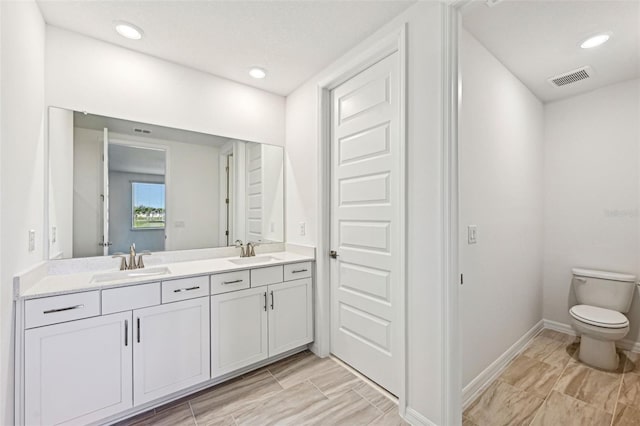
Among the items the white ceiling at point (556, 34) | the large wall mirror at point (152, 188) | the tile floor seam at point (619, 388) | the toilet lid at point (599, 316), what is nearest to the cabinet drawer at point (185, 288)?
the large wall mirror at point (152, 188)

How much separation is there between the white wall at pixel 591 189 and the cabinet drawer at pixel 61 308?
410 centimetres

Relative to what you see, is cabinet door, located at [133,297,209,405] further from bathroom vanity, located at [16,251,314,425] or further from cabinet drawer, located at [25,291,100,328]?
cabinet drawer, located at [25,291,100,328]

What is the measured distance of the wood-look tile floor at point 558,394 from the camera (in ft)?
5.65

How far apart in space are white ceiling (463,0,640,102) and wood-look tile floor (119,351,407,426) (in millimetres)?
2500

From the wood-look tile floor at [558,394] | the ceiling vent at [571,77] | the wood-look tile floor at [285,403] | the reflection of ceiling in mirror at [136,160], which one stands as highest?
the ceiling vent at [571,77]

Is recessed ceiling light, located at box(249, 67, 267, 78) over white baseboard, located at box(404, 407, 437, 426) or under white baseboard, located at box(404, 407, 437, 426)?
over

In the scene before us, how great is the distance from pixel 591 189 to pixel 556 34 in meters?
1.73

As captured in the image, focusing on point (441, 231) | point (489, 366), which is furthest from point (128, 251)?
point (489, 366)

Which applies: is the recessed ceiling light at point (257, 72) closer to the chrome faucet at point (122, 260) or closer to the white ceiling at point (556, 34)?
the white ceiling at point (556, 34)

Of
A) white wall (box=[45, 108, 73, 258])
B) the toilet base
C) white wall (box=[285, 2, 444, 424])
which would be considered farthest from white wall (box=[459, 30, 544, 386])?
white wall (box=[45, 108, 73, 258])

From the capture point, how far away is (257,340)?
219cm

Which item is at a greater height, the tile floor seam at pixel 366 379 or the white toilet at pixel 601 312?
the white toilet at pixel 601 312

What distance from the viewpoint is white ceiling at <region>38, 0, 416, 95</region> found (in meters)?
1.69

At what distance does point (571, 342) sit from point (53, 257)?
14.8 ft
